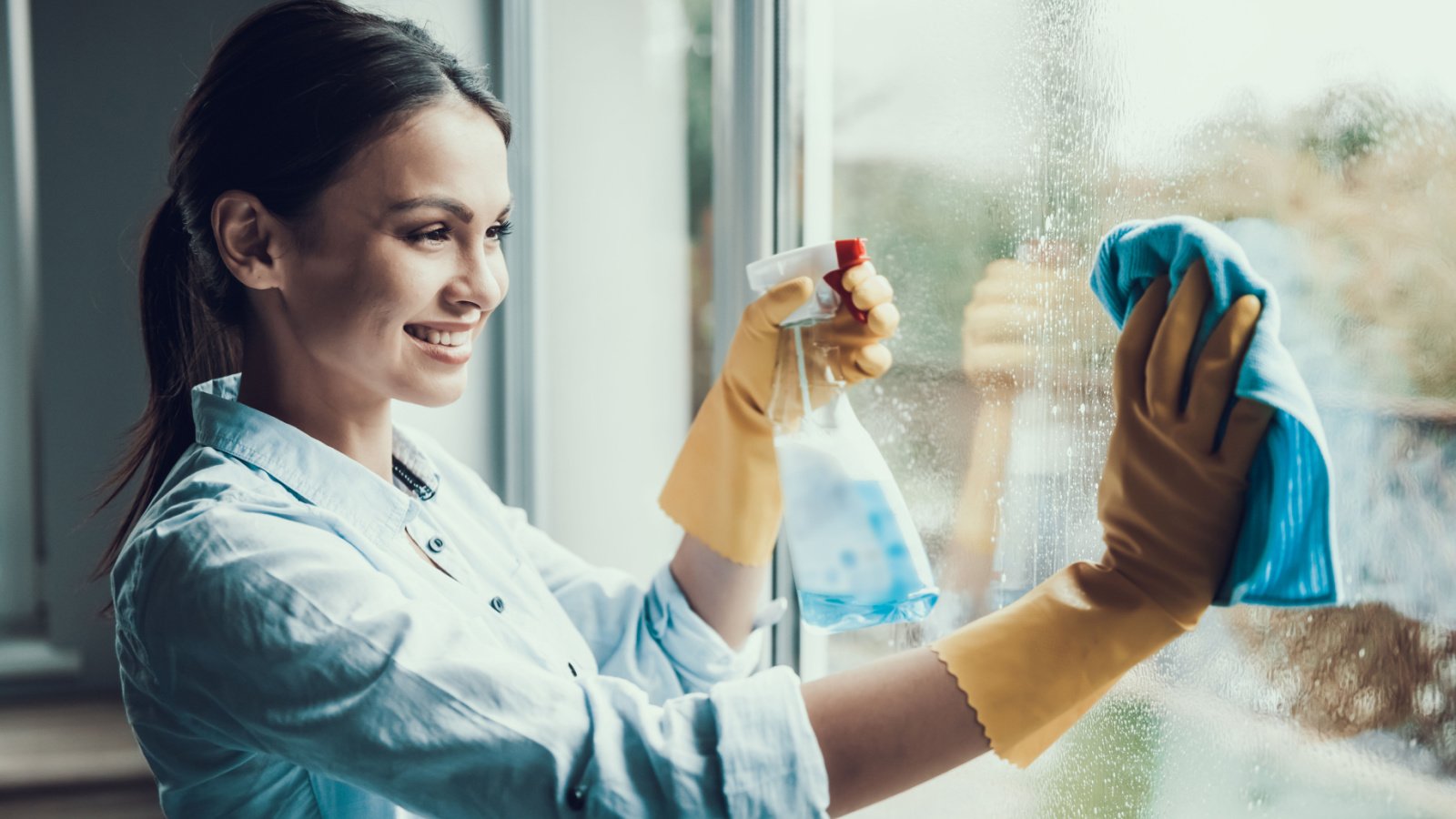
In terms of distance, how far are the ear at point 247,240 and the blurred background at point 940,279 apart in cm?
27

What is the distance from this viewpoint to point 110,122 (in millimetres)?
1753

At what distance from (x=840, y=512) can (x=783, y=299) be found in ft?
0.55

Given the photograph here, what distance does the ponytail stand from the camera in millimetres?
860

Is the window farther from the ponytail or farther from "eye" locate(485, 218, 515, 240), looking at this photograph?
"eye" locate(485, 218, 515, 240)

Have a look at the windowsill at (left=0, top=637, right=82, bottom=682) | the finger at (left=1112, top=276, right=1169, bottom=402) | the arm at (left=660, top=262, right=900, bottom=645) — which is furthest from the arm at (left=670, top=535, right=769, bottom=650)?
the windowsill at (left=0, top=637, right=82, bottom=682)

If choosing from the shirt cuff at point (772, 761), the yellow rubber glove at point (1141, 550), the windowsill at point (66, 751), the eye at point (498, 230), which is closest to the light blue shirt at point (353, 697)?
the shirt cuff at point (772, 761)

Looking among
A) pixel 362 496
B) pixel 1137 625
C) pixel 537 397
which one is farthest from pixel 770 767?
pixel 537 397

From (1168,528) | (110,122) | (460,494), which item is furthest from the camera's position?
(110,122)

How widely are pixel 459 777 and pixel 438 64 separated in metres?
0.52

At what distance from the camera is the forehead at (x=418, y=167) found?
72cm

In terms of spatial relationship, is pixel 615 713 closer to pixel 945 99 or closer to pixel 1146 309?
pixel 1146 309

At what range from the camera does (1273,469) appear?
48 cm

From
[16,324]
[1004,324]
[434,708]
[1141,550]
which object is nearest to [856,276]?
[1004,324]

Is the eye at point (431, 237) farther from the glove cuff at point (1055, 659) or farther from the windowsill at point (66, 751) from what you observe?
the windowsill at point (66, 751)
